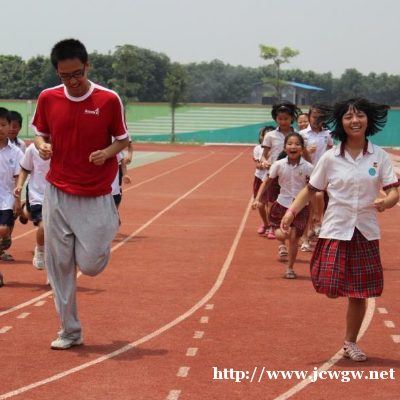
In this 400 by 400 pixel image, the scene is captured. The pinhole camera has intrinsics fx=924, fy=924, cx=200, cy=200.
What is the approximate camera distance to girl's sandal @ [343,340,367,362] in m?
5.99

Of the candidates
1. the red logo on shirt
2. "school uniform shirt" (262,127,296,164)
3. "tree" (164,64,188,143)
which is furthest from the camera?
"tree" (164,64,188,143)

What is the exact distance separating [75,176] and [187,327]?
5.10 feet

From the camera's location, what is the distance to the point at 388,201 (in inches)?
235

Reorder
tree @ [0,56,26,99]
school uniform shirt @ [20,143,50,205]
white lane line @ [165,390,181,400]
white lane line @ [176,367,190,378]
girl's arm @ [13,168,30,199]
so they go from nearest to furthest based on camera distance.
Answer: white lane line @ [165,390,181,400], white lane line @ [176,367,190,378], girl's arm @ [13,168,30,199], school uniform shirt @ [20,143,50,205], tree @ [0,56,26,99]

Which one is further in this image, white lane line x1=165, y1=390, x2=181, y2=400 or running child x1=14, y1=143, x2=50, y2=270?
running child x1=14, y1=143, x2=50, y2=270

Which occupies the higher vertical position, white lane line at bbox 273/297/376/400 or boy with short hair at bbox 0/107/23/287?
boy with short hair at bbox 0/107/23/287

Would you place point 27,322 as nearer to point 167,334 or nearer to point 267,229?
point 167,334

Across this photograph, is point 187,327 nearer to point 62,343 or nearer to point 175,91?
point 62,343

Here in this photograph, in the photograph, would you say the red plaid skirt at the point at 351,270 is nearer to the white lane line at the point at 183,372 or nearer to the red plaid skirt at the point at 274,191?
the white lane line at the point at 183,372

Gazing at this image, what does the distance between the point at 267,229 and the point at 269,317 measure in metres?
5.89

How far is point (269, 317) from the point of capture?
7.47 meters

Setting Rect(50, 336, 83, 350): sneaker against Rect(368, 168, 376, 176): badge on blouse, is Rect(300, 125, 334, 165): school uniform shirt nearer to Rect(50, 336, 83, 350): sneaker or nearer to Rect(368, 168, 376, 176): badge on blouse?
Rect(368, 168, 376, 176): badge on blouse

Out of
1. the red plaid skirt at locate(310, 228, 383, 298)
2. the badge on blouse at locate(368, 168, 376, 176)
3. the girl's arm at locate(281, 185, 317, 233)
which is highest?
the badge on blouse at locate(368, 168, 376, 176)

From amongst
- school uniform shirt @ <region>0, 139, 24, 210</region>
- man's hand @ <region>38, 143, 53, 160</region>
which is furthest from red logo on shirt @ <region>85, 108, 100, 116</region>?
school uniform shirt @ <region>0, 139, 24, 210</region>
